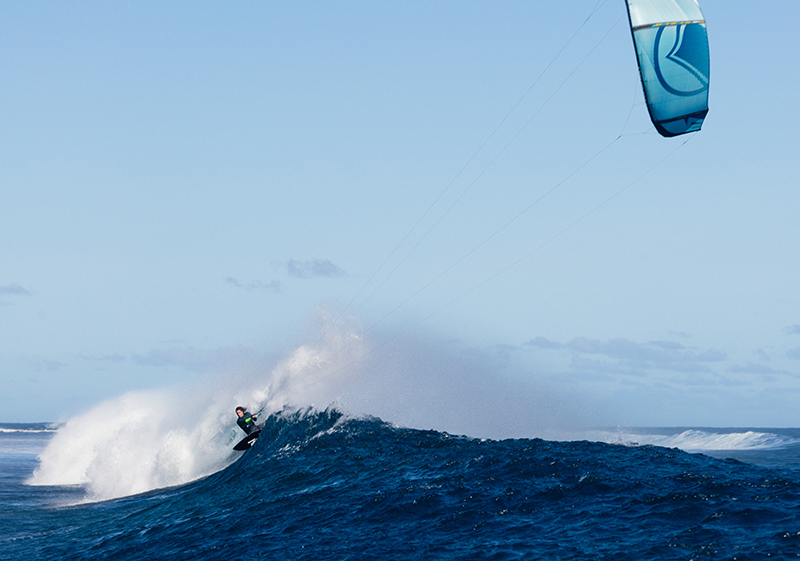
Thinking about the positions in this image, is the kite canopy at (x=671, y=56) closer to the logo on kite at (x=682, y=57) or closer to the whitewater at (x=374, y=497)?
the logo on kite at (x=682, y=57)

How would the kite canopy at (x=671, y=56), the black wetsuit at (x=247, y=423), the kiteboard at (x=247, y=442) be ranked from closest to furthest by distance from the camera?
the kite canopy at (x=671, y=56) → the black wetsuit at (x=247, y=423) → the kiteboard at (x=247, y=442)

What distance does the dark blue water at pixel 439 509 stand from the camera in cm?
916

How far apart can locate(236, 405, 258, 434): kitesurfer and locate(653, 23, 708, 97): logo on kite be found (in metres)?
14.3

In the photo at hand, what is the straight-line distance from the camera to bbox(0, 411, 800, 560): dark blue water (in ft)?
30.0

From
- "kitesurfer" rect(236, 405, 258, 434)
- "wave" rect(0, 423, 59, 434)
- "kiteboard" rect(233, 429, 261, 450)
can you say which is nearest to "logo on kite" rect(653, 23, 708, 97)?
"kitesurfer" rect(236, 405, 258, 434)

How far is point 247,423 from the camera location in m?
19.5

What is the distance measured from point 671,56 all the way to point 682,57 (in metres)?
0.25

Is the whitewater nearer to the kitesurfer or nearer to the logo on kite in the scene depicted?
the kitesurfer

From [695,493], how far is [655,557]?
287cm

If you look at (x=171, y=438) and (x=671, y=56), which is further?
(x=171, y=438)

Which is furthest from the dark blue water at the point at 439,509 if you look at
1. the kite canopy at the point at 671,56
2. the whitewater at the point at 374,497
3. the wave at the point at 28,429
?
the wave at the point at 28,429

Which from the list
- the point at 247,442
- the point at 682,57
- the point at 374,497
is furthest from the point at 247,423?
the point at 682,57

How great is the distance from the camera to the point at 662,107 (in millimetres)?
14469

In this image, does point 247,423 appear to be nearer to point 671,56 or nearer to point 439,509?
point 439,509
